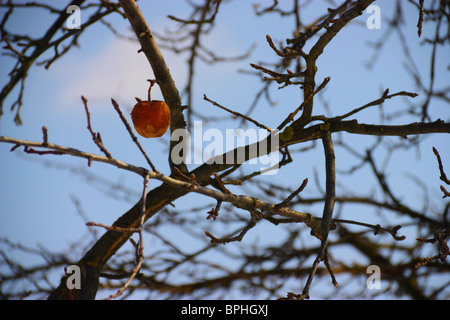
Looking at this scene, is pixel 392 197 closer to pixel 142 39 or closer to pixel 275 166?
pixel 275 166

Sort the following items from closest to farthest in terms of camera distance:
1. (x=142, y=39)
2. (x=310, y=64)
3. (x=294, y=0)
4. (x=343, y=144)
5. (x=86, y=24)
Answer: (x=310, y=64) < (x=142, y=39) < (x=86, y=24) < (x=294, y=0) < (x=343, y=144)

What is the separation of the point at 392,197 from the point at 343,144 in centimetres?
73

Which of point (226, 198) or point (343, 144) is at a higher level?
point (343, 144)

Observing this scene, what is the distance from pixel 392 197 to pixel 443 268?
94 cm

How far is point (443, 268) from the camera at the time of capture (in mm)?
4332

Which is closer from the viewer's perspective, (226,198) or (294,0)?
(226,198)

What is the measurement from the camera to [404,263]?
173 inches

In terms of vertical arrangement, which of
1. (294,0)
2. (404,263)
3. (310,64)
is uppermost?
(294,0)

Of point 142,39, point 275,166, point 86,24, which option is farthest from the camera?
point 86,24
